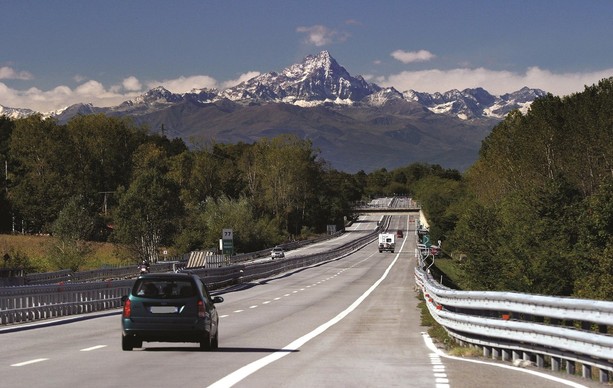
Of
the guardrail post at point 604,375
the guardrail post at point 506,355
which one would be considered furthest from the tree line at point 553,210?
the guardrail post at point 604,375

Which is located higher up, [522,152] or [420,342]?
[522,152]

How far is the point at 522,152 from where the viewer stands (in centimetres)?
9181

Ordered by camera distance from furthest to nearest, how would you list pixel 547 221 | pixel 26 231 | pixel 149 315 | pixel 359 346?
1. pixel 26 231
2. pixel 547 221
3. pixel 359 346
4. pixel 149 315

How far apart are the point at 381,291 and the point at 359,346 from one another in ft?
110

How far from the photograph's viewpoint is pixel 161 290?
18672mm

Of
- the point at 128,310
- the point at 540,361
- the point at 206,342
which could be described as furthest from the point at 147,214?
the point at 540,361

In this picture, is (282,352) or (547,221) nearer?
(282,352)

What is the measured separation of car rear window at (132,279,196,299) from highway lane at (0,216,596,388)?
3.20ft

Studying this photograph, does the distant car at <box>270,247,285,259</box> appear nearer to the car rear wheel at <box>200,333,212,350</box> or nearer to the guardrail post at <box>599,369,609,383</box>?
the car rear wheel at <box>200,333,212,350</box>

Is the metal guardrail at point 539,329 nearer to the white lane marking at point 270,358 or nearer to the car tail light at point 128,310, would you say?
the white lane marking at point 270,358

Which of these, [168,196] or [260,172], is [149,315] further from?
[260,172]

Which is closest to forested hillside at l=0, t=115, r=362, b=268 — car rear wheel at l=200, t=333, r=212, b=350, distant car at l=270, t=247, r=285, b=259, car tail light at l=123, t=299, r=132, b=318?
distant car at l=270, t=247, r=285, b=259

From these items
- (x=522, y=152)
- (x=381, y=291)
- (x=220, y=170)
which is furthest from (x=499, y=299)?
(x=220, y=170)

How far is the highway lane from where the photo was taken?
43.3 ft
